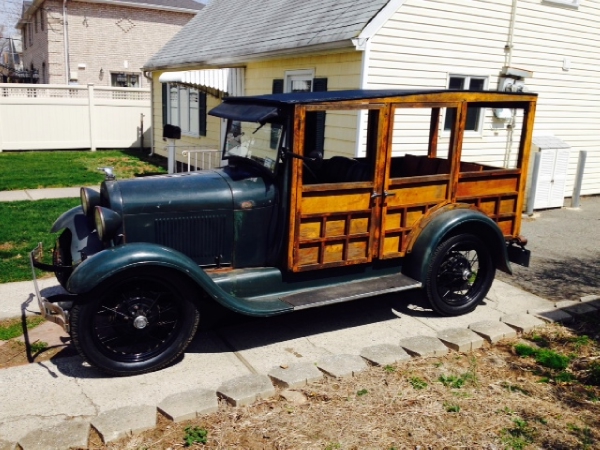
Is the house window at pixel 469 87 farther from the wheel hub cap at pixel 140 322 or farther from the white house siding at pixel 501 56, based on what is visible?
the wheel hub cap at pixel 140 322

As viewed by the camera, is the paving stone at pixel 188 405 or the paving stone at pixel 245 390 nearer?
the paving stone at pixel 188 405

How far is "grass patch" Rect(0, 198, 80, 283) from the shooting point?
6.42m

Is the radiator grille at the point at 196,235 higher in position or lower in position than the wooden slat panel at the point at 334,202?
lower

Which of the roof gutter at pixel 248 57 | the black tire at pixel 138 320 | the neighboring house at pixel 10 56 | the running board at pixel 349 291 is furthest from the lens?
the neighboring house at pixel 10 56

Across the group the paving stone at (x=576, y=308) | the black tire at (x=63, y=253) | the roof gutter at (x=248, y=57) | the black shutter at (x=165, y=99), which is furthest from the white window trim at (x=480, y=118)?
the black shutter at (x=165, y=99)

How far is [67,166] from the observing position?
14.4 m

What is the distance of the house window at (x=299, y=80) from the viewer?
397 inches

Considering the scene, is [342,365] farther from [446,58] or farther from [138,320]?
[446,58]

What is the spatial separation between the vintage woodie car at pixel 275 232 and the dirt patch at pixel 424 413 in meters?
0.81

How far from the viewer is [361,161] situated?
226 inches

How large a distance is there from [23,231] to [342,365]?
5651 mm

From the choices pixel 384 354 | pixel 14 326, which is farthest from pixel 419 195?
pixel 14 326

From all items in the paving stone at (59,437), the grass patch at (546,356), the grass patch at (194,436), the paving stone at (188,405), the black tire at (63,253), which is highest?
the black tire at (63,253)

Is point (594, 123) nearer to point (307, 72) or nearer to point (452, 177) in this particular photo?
point (307, 72)
